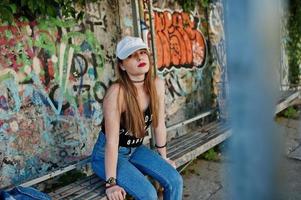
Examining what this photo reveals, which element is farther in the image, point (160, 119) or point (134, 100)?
point (160, 119)

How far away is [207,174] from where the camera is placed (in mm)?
4535

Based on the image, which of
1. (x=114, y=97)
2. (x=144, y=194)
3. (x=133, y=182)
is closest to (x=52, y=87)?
(x=114, y=97)

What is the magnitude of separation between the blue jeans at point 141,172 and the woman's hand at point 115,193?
4 centimetres

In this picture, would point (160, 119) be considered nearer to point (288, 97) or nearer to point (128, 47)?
point (128, 47)

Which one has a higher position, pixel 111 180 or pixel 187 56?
pixel 187 56

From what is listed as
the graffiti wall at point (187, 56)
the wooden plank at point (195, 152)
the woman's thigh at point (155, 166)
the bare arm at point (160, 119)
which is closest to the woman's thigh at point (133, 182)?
the woman's thigh at point (155, 166)

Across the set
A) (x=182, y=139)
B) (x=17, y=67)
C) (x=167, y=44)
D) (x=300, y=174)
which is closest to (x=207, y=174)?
(x=182, y=139)

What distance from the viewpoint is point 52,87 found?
3584mm

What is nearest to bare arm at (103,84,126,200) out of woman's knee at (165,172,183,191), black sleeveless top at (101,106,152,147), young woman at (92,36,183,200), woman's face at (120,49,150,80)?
young woman at (92,36,183,200)

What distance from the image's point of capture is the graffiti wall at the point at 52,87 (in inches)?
128

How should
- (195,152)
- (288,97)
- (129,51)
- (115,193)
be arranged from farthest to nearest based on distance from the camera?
(288,97), (195,152), (129,51), (115,193)

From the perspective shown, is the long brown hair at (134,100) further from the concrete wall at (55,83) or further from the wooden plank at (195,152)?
the wooden plank at (195,152)

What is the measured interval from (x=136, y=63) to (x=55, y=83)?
3.60 ft

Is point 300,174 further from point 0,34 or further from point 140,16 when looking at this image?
point 0,34
